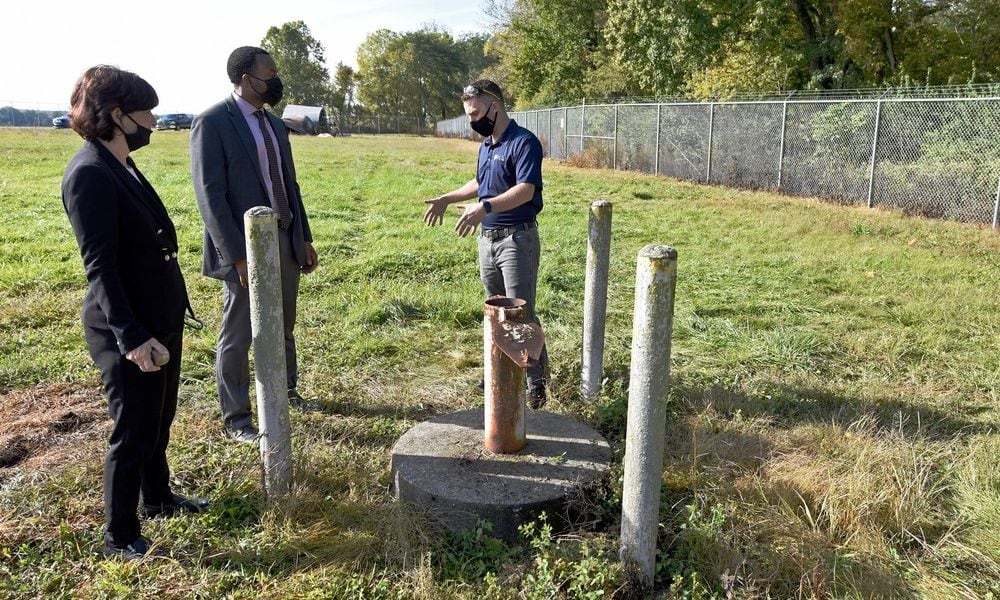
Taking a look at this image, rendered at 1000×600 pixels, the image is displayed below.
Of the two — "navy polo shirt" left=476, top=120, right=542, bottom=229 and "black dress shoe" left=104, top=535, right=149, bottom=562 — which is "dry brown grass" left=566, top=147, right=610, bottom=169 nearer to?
"navy polo shirt" left=476, top=120, right=542, bottom=229

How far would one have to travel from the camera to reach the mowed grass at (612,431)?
8.45ft

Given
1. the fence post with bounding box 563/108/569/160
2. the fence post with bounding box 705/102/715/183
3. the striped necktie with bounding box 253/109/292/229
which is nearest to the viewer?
the striped necktie with bounding box 253/109/292/229

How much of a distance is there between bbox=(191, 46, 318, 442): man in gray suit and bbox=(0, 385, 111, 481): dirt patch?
0.74 metres

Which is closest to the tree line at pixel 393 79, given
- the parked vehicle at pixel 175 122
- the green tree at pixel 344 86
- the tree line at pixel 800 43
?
the green tree at pixel 344 86

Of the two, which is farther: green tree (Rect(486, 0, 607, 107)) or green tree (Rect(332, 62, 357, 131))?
green tree (Rect(332, 62, 357, 131))

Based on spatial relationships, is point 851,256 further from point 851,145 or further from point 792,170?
point 792,170

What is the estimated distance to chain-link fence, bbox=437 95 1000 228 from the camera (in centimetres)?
1084

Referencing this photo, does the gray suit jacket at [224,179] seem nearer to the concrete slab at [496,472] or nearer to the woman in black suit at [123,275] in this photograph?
the woman in black suit at [123,275]

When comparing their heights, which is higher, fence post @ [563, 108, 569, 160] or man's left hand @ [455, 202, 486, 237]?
fence post @ [563, 108, 569, 160]

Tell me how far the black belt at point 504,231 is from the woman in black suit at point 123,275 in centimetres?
184

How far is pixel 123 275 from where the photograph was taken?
8.36ft

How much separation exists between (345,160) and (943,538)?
21.9 m

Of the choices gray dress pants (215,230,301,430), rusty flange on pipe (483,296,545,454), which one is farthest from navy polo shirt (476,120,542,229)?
gray dress pants (215,230,301,430)

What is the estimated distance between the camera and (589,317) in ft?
13.5
